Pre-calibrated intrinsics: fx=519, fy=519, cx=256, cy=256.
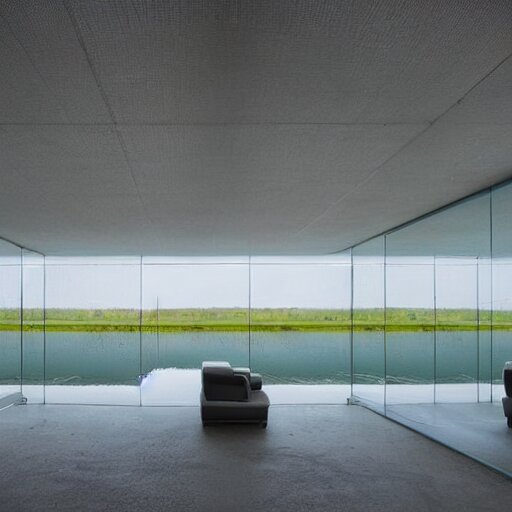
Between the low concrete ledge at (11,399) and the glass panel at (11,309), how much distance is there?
218mm

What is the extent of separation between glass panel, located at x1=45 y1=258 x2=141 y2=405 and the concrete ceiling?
445 cm

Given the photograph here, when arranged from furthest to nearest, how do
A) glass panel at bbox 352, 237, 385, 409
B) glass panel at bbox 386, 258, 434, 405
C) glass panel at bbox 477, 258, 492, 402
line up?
glass panel at bbox 352, 237, 385, 409 < glass panel at bbox 386, 258, 434, 405 < glass panel at bbox 477, 258, 492, 402

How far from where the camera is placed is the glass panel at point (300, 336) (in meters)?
10.4

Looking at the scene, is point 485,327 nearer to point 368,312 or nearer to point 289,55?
point 368,312

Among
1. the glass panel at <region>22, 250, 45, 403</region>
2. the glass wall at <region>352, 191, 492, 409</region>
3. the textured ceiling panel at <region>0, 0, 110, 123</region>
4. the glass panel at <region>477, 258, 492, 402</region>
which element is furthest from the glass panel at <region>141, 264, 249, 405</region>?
the textured ceiling panel at <region>0, 0, 110, 123</region>

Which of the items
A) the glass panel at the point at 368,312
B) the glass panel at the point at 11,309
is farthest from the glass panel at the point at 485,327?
the glass panel at the point at 11,309

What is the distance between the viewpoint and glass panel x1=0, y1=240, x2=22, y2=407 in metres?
8.38

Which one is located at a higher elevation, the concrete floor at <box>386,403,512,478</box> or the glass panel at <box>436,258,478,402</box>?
the glass panel at <box>436,258,478,402</box>

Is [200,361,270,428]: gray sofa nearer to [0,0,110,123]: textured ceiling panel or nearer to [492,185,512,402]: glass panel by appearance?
[492,185,512,402]: glass panel

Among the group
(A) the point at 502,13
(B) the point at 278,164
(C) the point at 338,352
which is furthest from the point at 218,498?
(C) the point at 338,352

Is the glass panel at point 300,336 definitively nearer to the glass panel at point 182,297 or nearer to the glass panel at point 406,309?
the glass panel at point 182,297

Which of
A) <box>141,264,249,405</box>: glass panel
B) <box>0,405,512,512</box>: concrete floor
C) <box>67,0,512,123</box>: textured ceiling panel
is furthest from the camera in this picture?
<box>141,264,249,405</box>: glass panel

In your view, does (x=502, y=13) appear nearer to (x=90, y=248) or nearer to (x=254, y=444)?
(x=254, y=444)

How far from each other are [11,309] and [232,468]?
541 centimetres
